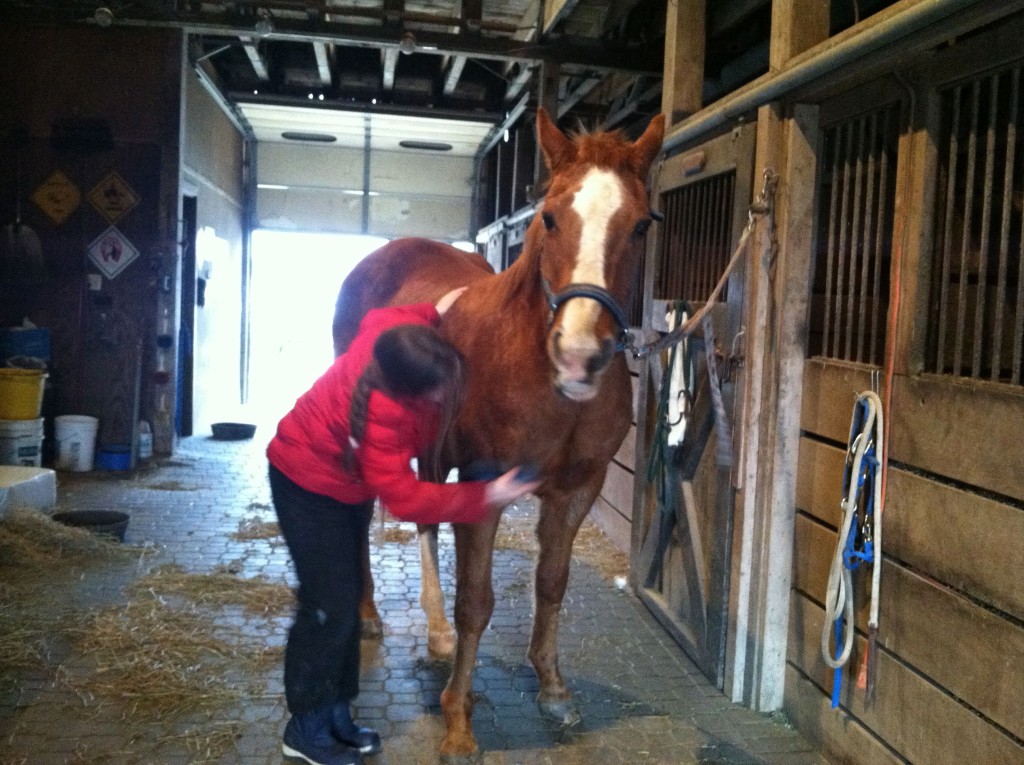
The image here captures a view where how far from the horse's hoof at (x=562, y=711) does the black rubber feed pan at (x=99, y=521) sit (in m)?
2.73

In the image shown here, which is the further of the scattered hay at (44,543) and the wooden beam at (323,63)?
the wooden beam at (323,63)

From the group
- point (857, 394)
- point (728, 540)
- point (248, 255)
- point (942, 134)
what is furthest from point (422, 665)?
point (248, 255)

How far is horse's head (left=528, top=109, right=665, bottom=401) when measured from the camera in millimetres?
1977

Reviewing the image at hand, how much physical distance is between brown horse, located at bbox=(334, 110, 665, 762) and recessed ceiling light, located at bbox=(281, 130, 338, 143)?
8.86 meters

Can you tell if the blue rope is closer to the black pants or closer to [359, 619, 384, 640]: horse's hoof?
the black pants

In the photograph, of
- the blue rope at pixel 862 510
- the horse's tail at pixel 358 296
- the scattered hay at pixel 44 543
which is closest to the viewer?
the blue rope at pixel 862 510

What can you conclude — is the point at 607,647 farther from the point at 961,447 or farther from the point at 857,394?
the point at 961,447

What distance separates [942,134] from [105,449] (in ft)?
20.4

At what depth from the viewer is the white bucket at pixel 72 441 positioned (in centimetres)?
642

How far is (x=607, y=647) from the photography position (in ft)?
11.2

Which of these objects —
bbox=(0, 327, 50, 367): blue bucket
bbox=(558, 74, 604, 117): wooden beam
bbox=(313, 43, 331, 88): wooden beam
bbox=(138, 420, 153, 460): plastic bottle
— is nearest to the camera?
bbox=(0, 327, 50, 367): blue bucket

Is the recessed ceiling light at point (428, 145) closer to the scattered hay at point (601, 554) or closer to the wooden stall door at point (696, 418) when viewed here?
the scattered hay at point (601, 554)

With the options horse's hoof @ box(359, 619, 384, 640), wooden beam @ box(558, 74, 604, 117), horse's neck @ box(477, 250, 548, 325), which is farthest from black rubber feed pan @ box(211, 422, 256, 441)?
horse's neck @ box(477, 250, 548, 325)

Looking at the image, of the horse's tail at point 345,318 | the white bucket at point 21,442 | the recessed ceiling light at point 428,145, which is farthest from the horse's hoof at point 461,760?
the recessed ceiling light at point 428,145
